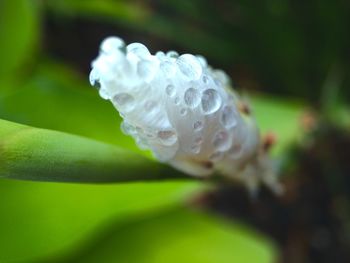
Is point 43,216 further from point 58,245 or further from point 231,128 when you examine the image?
point 231,128

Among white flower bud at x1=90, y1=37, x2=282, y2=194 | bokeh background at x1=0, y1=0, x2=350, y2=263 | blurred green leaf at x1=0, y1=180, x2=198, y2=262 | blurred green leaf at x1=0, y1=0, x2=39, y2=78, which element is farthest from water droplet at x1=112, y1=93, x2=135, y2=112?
blurred green leaf at x1=0, y1=0, x2=39, y2=78

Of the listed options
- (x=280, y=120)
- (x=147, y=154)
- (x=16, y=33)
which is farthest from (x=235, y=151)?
(x=16, y=33)

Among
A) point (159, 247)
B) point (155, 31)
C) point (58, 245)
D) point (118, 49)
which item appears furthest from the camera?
point (155, 31)

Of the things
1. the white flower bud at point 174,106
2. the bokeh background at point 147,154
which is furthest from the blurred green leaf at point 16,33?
the white flower bud at point 174,106

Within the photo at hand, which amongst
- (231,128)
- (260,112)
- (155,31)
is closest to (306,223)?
(260,112)

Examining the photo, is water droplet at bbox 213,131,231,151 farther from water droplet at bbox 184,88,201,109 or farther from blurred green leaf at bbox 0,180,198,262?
blurred green leaf at bbox 0,180,198,262

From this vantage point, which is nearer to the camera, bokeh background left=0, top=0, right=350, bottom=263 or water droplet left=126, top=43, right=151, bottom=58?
water droplet left=126, top=43, right=151, bottom=58
